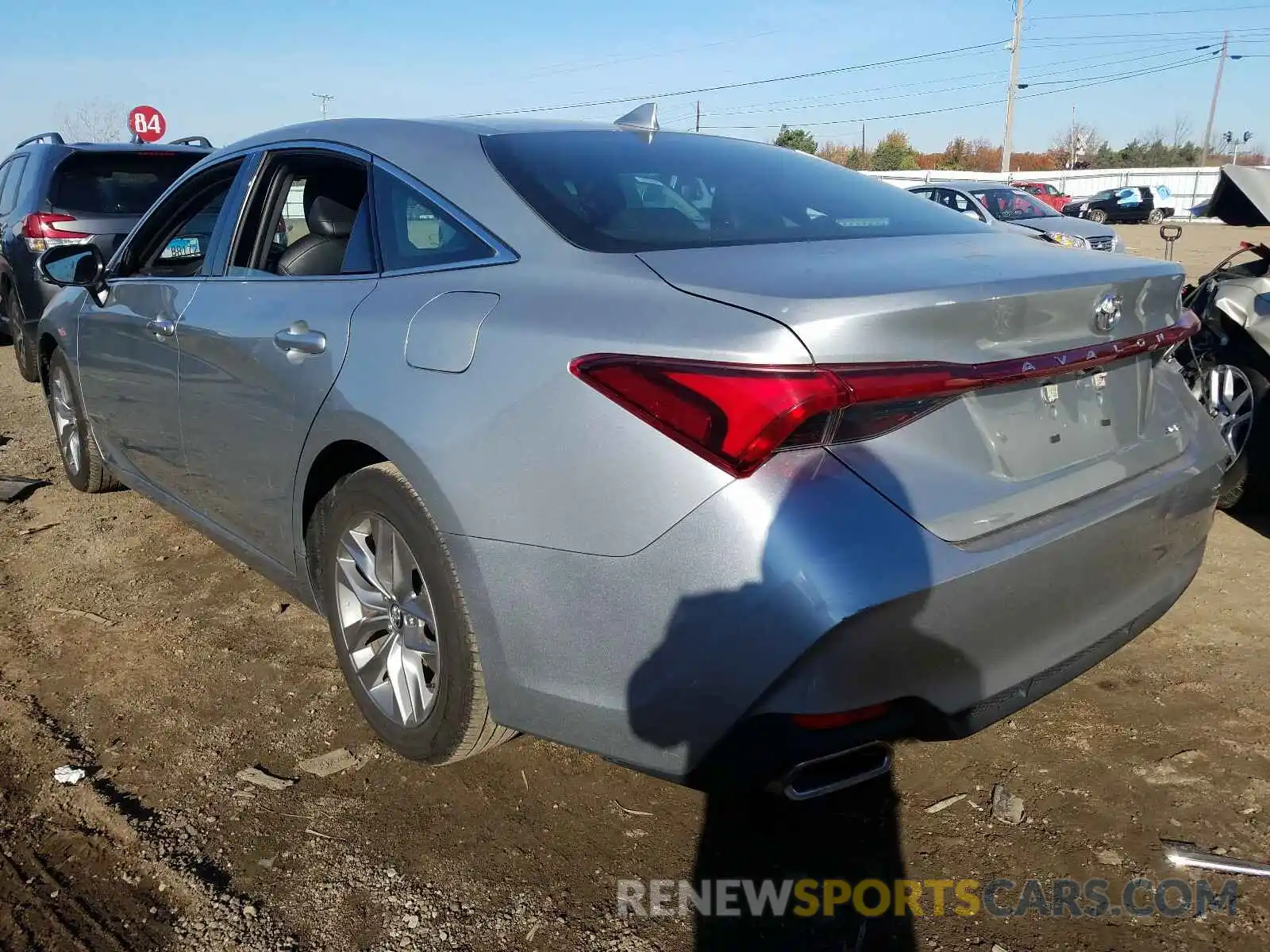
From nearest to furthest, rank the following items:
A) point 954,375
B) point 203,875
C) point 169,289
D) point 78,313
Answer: point 954,375 < point 203,875 < point 169,289 < point 78,313

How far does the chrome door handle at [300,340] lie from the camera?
262cm

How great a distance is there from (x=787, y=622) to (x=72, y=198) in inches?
292

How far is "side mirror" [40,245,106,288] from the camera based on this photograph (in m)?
3.93

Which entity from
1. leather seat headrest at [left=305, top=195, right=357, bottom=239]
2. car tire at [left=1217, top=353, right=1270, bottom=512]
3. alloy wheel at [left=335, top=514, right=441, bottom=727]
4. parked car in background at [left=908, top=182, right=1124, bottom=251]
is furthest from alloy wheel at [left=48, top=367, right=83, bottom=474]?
parked car in background at [left=908, top=182, right=1124, bottom=251]

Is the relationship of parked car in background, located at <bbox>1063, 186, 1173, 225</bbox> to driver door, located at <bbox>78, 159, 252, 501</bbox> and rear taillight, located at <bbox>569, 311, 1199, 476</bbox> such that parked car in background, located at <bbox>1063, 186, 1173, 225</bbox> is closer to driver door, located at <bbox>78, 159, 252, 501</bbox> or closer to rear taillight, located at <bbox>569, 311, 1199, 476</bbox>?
driver door, located at <bbox>78, 159, 252, 501</bbox>

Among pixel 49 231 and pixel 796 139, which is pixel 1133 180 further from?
pixel 49 231

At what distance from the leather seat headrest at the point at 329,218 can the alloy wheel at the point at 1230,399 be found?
3692 mm

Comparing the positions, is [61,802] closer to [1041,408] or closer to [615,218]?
[615,218]

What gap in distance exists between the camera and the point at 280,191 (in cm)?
326

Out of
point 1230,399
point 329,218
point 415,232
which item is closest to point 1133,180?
point 1230,399

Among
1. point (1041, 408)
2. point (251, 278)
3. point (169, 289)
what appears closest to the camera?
point (1041, 408)

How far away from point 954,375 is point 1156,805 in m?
1.33

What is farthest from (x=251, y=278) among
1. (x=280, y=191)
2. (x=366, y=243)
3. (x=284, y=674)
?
(x=284, y=674)

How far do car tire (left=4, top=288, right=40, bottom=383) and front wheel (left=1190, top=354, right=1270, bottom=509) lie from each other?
307 inches
